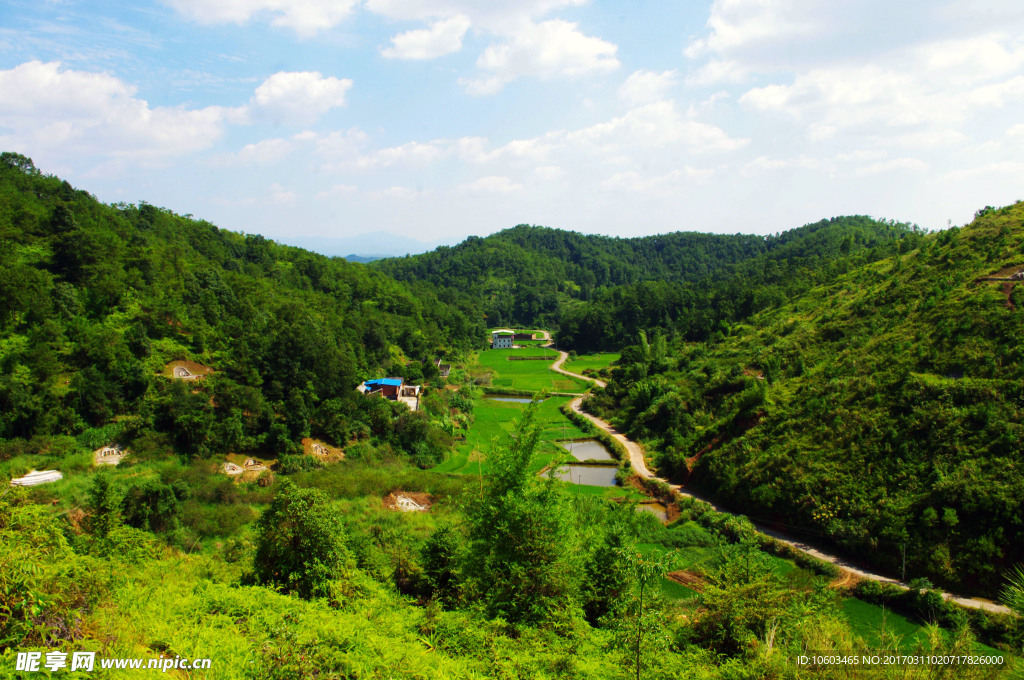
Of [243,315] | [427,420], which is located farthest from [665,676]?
[243,315]

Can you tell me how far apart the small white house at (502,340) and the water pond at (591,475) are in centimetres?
5726

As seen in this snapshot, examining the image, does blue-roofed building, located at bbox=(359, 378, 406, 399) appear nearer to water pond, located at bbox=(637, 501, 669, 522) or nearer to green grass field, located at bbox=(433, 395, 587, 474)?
green grass field, located at bbox=(433, 395, 587, 474)

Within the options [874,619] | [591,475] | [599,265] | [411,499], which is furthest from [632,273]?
[874,619]

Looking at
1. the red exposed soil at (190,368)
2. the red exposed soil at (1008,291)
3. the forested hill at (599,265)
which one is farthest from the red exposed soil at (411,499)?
the forested hill at (599,265)

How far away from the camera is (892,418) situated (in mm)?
25016

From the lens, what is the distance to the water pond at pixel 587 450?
120ft

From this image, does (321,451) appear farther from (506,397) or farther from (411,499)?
(506,397)

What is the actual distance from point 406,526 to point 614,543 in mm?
9852

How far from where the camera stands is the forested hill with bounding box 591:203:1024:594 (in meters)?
19.7

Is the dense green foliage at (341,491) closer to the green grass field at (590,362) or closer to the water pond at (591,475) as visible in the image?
the water pond at (591,475)

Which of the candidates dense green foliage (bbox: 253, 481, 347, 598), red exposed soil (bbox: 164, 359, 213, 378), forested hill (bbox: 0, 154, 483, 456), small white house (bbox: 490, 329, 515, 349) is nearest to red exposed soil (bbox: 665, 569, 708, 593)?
dense green foliage (bbox: 253, 481, 347, 598)

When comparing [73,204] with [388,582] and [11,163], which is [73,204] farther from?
[388,582]

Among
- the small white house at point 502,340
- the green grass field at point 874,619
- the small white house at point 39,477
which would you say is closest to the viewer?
the green grass field at point 874,619

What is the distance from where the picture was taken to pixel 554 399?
5281cm
